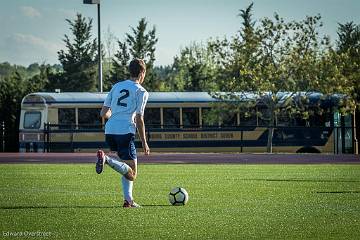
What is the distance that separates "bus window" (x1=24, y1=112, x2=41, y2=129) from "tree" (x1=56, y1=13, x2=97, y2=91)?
19110mm

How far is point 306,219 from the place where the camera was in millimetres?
11984

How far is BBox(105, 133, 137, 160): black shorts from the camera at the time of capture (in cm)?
1360

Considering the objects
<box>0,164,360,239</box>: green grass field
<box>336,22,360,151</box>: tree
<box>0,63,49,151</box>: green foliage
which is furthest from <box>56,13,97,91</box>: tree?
<box>0,164,360,239</box>: green grass field

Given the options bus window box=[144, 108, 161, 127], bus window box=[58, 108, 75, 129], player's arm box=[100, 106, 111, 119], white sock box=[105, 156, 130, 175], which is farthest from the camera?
bus window box=[144, 108, 161, 127]

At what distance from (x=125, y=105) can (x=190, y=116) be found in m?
32.7

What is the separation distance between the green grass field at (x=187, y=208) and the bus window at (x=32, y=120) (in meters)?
23.2

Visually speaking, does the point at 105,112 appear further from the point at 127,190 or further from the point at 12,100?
the point at 12,100

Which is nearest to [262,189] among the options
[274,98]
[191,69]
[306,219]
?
[306,219]

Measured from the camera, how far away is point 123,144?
1364 centimetres

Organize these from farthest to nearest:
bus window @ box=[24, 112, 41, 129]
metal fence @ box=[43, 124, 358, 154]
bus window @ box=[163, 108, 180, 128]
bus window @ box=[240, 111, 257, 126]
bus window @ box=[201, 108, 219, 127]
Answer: bus window @ box=[240, 111, 257, 126] → bus window @ box=[201, 108, 219, 127] → bus window @ box=[163, 108, 180, 128] → bus window @ box=[24, 112, 41, 129] → metal fence @ box=[43, 124, 358, 154]

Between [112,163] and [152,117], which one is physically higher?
[152,117]

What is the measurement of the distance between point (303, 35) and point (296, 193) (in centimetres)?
3174

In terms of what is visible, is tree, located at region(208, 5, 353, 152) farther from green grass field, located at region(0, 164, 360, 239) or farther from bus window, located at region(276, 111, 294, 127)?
A: green grass field, located at region(0, 164, 360, 239)

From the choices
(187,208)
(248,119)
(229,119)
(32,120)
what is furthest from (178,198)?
(248,119)
